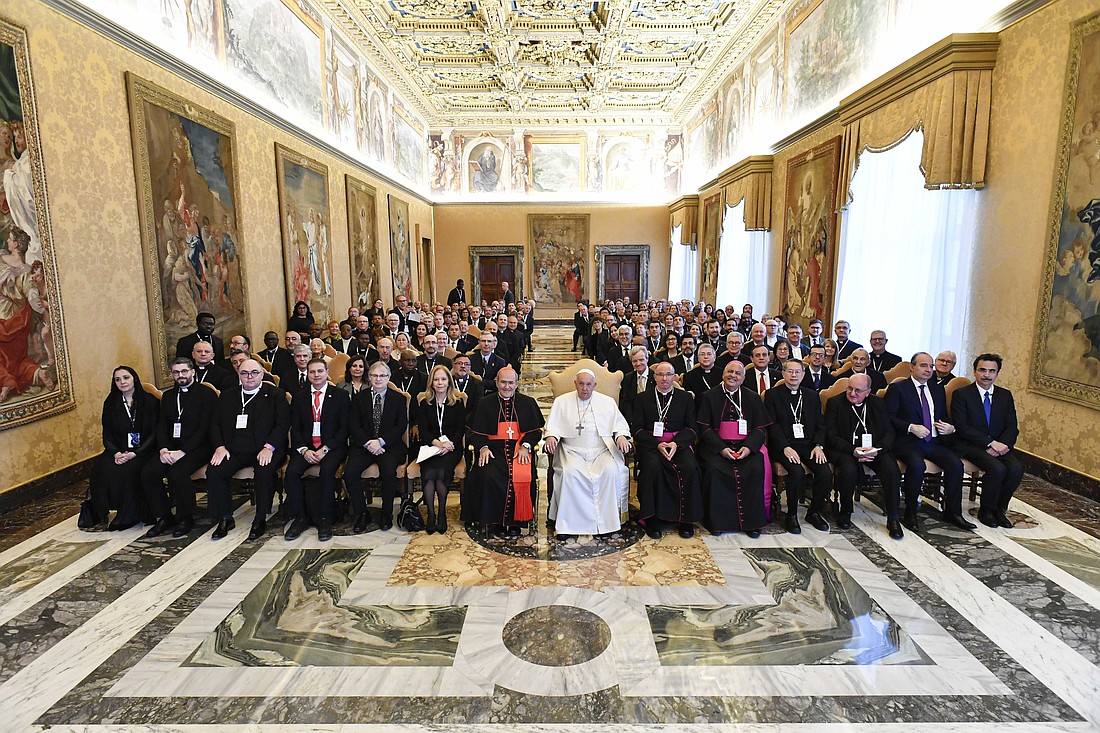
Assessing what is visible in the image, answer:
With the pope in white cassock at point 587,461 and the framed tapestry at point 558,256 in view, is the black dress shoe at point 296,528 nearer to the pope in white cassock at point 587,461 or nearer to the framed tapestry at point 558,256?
the pope in white cassock at point 587,461

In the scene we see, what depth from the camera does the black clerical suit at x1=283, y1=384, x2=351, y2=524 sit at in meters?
4.98

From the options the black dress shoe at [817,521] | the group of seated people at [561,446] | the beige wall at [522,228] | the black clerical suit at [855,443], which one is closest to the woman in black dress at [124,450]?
the group of seated people at [561,446]

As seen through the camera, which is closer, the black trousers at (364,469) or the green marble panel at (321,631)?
the green marble panel at (321,631)

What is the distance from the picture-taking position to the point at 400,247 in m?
17.6

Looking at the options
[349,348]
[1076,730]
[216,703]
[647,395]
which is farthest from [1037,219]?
[349,348]

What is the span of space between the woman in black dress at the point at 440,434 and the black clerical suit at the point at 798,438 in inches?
113

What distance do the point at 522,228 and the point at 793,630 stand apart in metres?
20.6

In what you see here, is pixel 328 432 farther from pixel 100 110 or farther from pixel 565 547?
pixel 100 110

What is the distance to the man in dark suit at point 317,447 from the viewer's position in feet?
16.3

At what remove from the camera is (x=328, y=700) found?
9.80 ft

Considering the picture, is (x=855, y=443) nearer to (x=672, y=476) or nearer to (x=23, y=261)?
(x=672, y=476)

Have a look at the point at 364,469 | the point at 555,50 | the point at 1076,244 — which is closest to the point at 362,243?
the point at 555,50

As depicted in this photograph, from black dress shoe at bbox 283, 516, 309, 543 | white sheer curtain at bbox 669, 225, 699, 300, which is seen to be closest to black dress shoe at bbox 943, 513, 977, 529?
black dress shoe at bbox 283, 516, 309, 543

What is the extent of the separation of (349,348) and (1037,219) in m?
8.53
